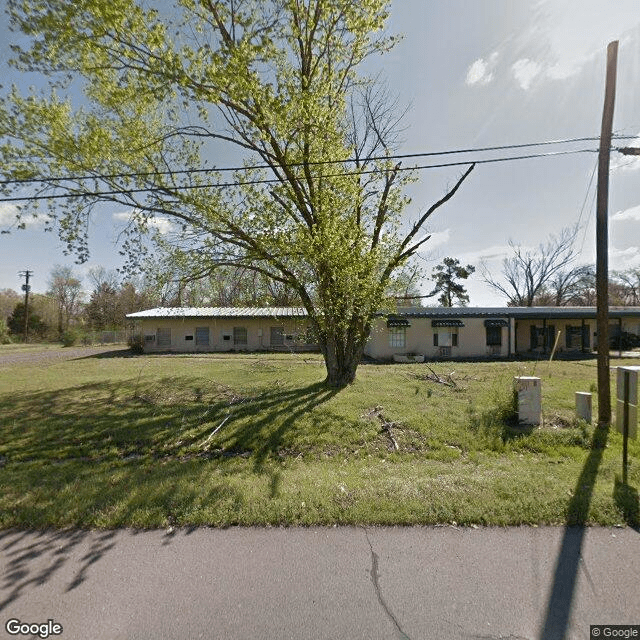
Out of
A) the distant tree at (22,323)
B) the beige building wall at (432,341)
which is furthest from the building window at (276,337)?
the distant tree at (22,323)

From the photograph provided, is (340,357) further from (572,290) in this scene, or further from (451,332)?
(572,290)

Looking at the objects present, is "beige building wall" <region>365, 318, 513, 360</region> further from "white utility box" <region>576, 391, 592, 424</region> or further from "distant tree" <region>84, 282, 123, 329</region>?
"distant tree" <region>84, 282, 123, 329</region>

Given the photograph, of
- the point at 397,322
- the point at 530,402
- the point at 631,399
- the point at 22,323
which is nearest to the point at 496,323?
the point at 397,322

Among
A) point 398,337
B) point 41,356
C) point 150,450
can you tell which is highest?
point 398,337

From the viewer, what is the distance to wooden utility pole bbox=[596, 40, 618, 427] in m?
6.66

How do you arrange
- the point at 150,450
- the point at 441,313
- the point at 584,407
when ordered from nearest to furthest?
the point at 150,450, the point at 584,407, the point at 441,313

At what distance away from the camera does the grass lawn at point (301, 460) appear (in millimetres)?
3615

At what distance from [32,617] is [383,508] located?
305 cm

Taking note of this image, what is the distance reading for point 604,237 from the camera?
272 inches

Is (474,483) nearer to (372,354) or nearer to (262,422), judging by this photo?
(262,422)

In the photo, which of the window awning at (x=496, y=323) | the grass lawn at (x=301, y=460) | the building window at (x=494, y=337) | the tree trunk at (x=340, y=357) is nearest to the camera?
the grass lawn at (x=301, y=460)

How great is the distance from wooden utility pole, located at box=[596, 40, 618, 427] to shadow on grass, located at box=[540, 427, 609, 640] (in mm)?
2605

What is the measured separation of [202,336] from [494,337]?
844 inches

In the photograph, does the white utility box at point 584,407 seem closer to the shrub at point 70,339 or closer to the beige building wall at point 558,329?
the beige building wall at point 558,329
